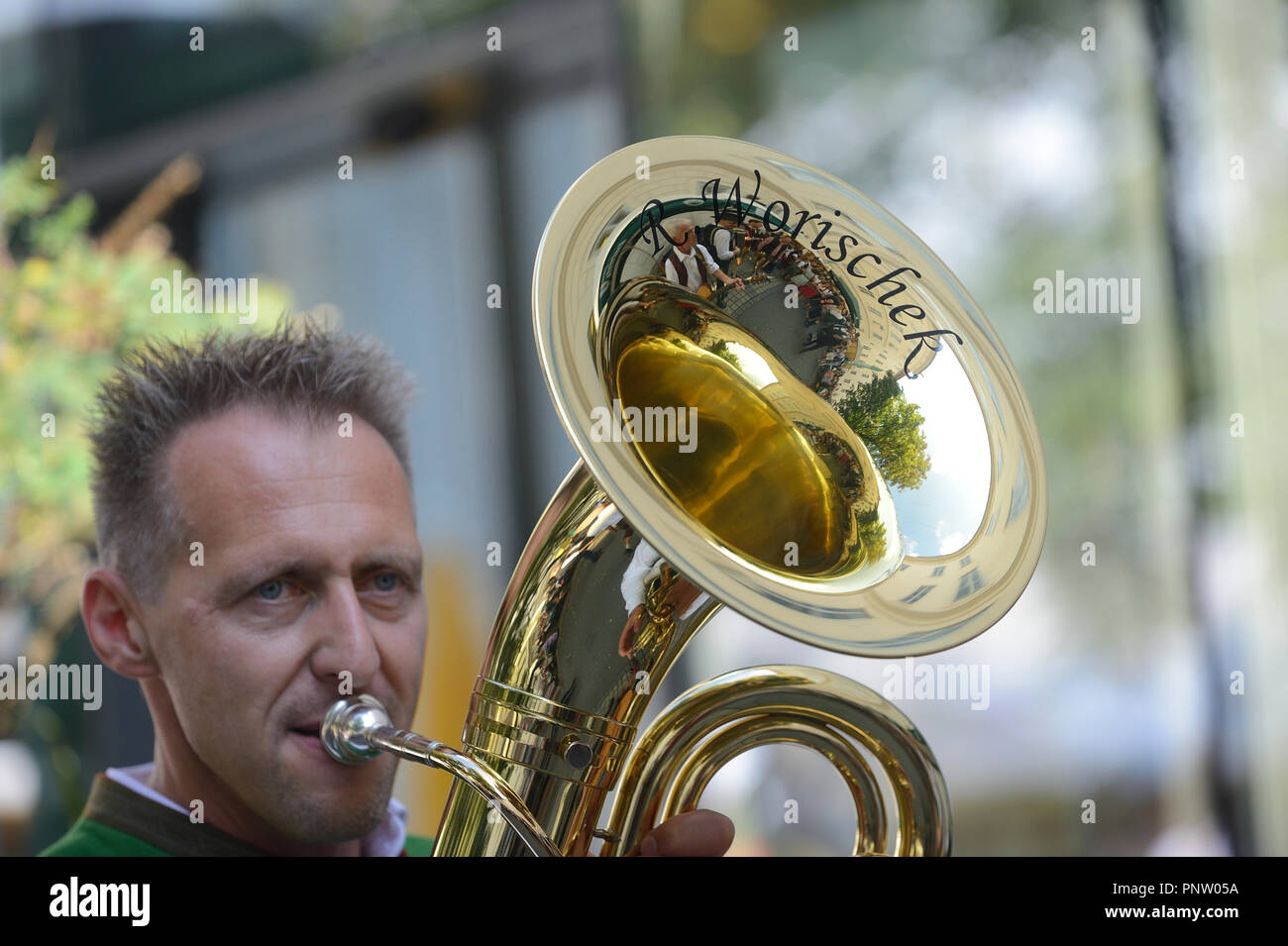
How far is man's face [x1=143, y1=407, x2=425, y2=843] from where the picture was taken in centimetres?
90

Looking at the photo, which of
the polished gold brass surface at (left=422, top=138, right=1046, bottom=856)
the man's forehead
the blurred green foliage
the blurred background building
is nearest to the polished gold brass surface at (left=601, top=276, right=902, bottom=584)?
the polished gold brass surface at (left=422, top=138, right=1046, bottom=856)

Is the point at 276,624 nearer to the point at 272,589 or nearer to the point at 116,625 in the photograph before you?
the point at 272,589

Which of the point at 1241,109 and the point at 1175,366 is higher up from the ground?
the point at 1241,109

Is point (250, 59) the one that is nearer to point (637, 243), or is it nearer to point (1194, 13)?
point (1194, 13)

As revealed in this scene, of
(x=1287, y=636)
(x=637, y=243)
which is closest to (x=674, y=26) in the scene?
(x=1287, y=636)

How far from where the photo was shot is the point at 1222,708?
2.81 metres

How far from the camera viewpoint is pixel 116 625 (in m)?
0.96

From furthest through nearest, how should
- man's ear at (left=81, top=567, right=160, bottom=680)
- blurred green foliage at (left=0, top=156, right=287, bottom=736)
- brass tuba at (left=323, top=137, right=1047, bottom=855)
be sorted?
blurred green foliage at (left=0, top=156, right=287, bottom=736)
man's ear at (left=81, top=567, right=160, bottom=680)
brass tuba at (left=323, top=137, right=1047, bottom=855)

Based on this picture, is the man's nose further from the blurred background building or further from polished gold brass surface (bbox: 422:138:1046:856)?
the blurred background building

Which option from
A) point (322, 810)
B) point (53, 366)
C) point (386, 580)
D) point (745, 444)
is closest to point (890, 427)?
point (745, 444)

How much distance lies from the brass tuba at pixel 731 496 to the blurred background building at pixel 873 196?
1819 mm

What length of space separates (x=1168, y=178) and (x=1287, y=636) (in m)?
1.08

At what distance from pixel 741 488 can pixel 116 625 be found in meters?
0.50

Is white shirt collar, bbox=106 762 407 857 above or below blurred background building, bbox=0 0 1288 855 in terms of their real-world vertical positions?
below
